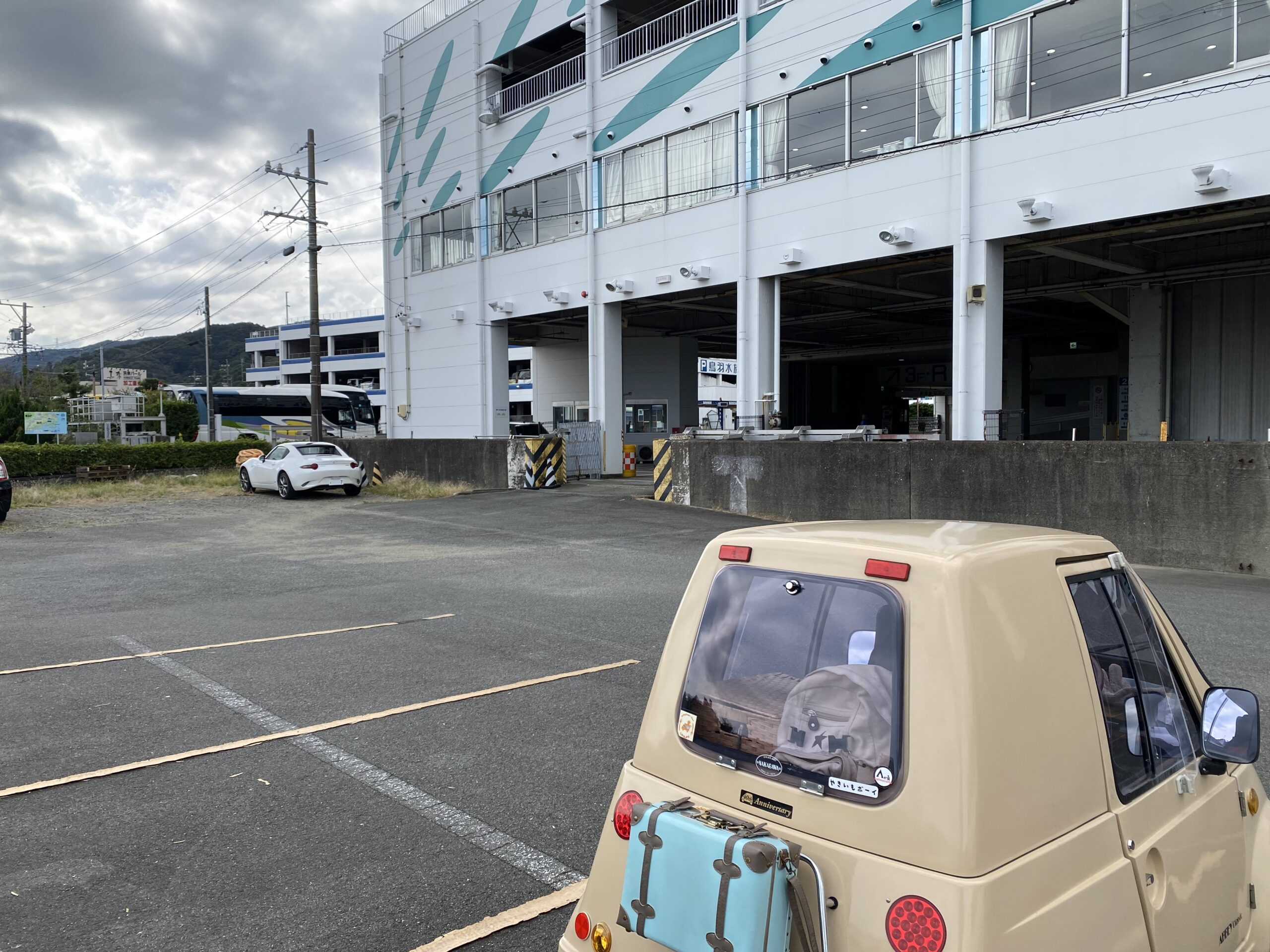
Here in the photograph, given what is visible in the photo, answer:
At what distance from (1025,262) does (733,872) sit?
25450 mm

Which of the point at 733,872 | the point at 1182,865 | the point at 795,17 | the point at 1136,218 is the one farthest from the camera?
the point at 795,17

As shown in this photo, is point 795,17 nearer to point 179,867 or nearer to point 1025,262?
point 1025,262

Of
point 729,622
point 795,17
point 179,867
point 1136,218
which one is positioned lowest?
point 179,867

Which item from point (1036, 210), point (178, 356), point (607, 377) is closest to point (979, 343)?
point (1036, 210)

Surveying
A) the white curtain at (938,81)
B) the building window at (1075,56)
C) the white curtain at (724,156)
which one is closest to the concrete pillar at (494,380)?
the white curtain at (724,156)

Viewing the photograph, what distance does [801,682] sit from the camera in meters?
2.35

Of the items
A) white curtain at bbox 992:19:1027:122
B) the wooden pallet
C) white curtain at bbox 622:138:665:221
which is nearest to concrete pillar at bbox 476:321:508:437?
white curtain at bbox 622:138:665:221

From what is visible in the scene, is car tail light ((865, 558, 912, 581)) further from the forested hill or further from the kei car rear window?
the forested hill

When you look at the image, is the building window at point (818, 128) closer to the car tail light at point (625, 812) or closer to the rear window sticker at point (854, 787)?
the car tail light at point (625, 812)

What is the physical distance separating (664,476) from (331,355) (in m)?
85.0

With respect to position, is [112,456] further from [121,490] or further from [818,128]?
[818,128]

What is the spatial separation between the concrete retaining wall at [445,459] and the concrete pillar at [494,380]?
168 inches

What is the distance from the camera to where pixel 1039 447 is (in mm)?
13867

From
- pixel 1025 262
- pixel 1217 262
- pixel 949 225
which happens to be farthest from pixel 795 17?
pixel 1217 262
